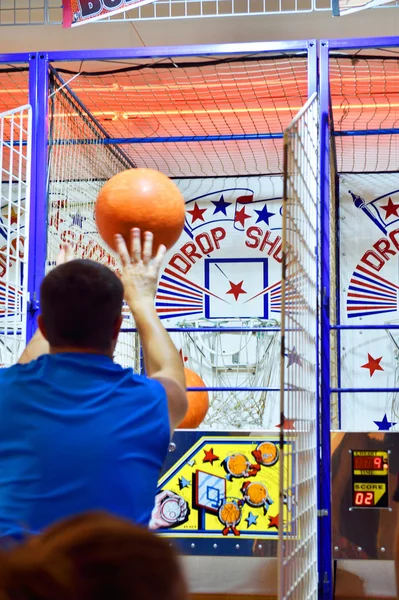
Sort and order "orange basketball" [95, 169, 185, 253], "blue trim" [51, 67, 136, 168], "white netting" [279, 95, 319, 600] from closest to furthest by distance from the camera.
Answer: "white netting" [279, 95, 319, 600] → "orange basketball" [95, 169, 185, 253] → "blue trim" [51, 67, 136, 168]

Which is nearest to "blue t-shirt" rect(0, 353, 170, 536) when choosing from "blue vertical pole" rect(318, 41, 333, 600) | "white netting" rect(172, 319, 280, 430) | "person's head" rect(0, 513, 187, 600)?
"person's head" rect(0, 513, 187, 600)

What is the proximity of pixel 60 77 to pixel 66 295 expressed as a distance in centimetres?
279

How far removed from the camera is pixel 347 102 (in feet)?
18.2

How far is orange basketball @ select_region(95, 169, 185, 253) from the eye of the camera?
10.4 ft

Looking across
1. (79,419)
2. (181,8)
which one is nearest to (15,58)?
(181,8)

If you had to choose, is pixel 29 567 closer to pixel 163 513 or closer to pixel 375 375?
pixel 163 513

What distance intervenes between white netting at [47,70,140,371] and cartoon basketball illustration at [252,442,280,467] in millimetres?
1340

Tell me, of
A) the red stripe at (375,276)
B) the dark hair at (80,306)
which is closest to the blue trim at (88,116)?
the red stripe at (375,276)

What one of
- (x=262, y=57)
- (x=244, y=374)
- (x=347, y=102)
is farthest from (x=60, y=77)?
(x=244, y=374)

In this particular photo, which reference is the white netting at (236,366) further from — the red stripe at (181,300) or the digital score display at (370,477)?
the digital score display at (370,477)

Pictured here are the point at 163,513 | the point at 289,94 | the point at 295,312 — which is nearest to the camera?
the point at 295,312

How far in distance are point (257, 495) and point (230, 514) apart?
0.16 meters

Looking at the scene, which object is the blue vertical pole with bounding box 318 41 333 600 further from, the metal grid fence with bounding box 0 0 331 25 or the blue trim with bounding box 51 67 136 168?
the metal grid fence with bounding box 0 0 331 25

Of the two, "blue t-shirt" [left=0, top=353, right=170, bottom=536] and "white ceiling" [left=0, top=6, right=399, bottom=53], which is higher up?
"white ceiling" [left=0, top=6, right=399, bottom=53]
